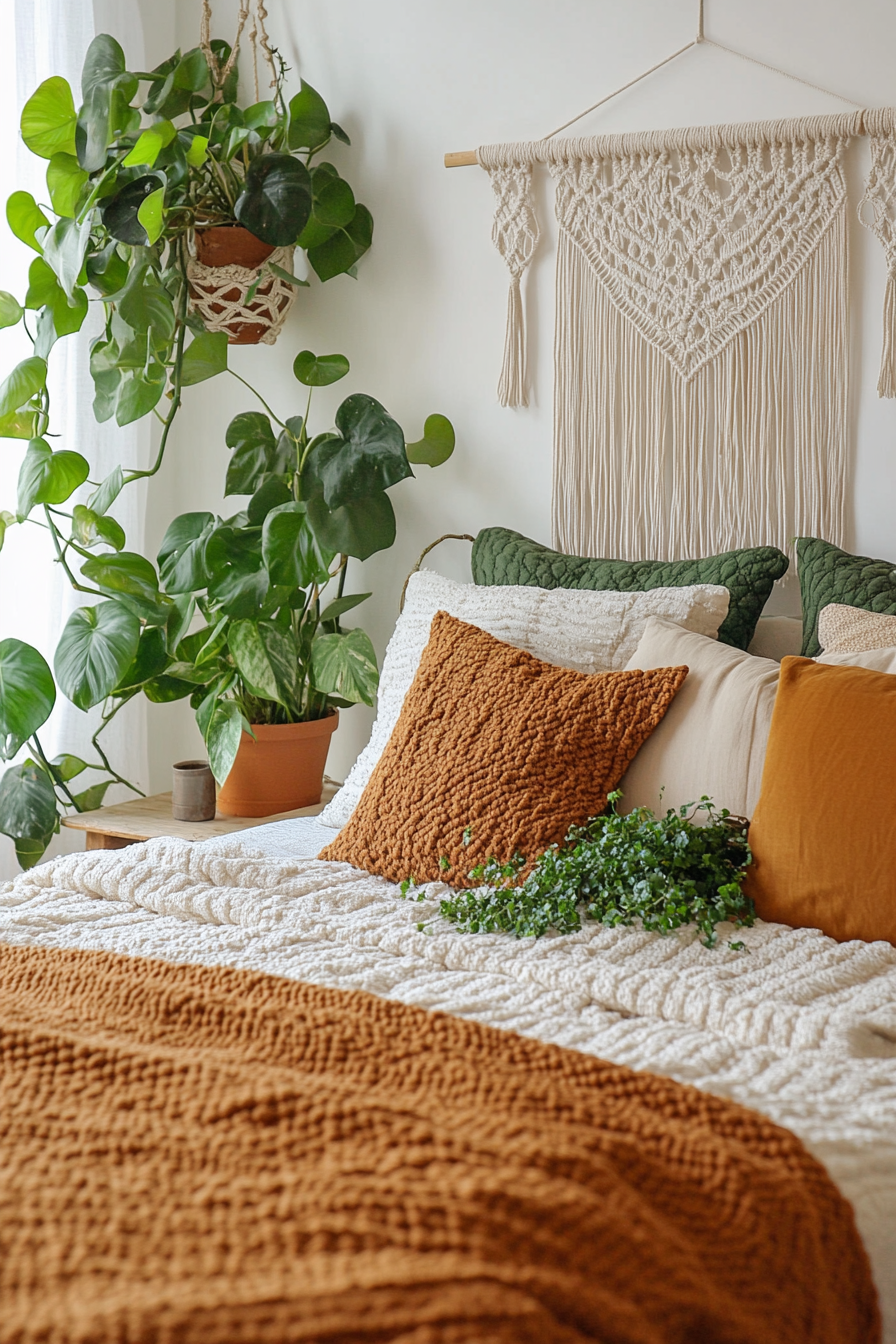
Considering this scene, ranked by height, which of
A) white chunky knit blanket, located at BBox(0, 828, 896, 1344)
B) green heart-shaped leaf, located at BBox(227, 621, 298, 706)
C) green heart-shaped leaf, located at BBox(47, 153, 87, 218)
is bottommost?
white chunky knit blanket, located at BBox(0, 828, 896, 1344)

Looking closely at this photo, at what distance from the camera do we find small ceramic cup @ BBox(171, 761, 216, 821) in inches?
87.9

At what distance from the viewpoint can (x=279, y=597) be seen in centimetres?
Result: 221

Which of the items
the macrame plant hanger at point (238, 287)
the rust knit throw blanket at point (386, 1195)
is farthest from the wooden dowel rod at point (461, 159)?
the rust knit throw blanket at point (386, 1195)

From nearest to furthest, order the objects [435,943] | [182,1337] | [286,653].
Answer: [182,1337]
[435,943]
[286,653]

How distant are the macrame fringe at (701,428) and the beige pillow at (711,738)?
0.55 metres

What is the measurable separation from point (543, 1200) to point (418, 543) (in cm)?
191

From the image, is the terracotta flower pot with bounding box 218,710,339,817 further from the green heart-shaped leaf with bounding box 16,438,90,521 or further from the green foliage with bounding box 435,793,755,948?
the green foliage with bounding box 435,793,755,948

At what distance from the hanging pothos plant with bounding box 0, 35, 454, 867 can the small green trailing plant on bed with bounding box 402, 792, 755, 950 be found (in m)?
0.82

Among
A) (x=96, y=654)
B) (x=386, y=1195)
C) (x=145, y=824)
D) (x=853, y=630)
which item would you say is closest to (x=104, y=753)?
(x=145, y=824)

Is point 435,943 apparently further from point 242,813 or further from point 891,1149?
point 242,813

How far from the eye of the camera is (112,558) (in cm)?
226

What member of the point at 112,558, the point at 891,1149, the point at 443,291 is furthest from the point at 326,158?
the point at 891,1149

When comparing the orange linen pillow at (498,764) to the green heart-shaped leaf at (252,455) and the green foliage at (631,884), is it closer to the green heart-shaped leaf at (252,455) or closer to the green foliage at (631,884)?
the green foliage at (631,884)

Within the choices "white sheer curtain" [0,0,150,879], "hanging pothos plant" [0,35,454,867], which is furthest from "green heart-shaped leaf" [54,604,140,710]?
"white sheer curtain" [0,0,150,879]
